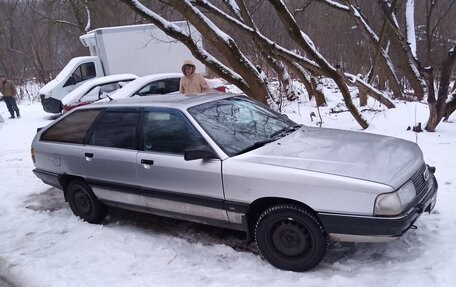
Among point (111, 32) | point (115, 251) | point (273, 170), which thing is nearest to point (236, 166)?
point (273, 170)

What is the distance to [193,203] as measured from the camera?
3912 millimetres

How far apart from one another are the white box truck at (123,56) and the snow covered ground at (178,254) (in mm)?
11725

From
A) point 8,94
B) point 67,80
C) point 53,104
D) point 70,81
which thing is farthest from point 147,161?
point 8,94

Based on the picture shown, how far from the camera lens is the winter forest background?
8273 millimetres

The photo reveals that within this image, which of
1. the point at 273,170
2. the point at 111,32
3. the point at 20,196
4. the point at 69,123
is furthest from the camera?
the point at 111,32

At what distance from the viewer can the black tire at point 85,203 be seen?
15.8ft

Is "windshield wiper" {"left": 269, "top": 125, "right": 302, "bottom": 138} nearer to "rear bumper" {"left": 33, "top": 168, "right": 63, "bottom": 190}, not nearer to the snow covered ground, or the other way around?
the snow covered ground

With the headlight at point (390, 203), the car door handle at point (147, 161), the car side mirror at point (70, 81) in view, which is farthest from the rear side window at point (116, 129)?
the car side mirror at point (70, 81)

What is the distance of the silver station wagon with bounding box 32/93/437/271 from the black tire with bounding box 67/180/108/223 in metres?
0.01

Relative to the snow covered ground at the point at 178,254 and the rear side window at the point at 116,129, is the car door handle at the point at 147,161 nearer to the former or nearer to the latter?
the rear side window at the point at 116,129

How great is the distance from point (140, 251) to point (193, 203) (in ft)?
2.43

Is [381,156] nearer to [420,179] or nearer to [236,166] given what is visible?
[420,179]

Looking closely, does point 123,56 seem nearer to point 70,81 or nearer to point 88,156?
point 70,81

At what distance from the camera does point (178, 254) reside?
13.0ft
